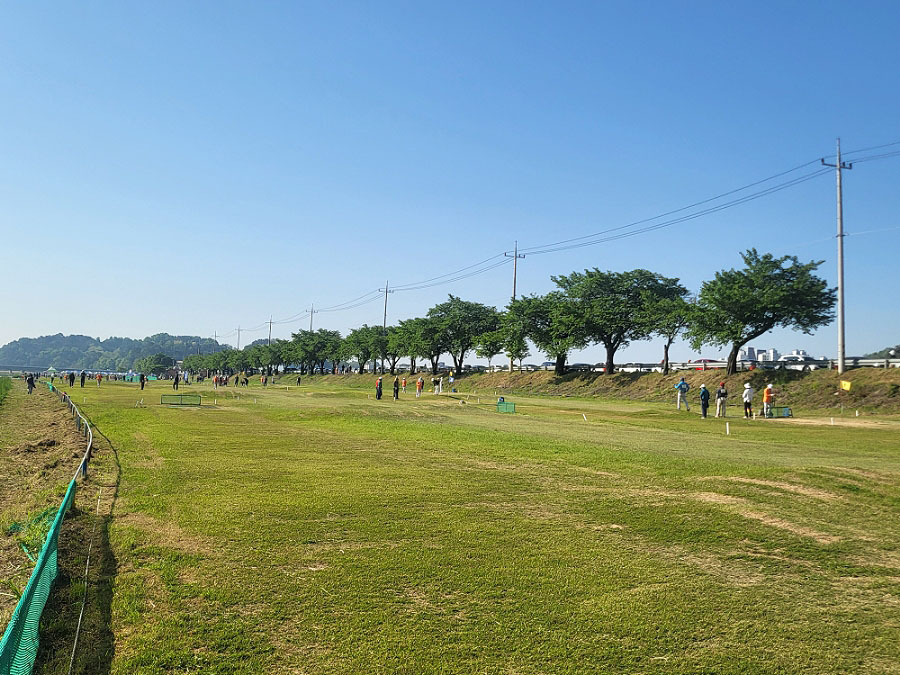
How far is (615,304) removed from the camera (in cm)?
7756

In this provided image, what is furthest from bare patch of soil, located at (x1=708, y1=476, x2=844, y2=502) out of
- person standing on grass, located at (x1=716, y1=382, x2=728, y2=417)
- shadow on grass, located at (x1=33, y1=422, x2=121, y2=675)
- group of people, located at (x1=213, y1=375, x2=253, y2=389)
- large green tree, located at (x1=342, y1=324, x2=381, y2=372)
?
large green tree, located at (x1=342, y1=324, x2=381, y2=372)

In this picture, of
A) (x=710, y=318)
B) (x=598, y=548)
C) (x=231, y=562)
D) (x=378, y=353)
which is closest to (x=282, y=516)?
(x=231, y=562)

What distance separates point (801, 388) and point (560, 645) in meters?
52.5

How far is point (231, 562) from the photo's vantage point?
8.65 metres

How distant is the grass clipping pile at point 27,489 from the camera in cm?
839

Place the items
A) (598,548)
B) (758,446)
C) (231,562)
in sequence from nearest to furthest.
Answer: (231,562)
(598,548)
(758,446)

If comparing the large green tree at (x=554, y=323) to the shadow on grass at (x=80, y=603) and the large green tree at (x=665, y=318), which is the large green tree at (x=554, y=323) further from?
the shadow on grass at (x=80, y=603)

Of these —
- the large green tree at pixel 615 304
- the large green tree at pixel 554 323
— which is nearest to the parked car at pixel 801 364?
the large green tree at pixel 615 304

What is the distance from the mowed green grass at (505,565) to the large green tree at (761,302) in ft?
135

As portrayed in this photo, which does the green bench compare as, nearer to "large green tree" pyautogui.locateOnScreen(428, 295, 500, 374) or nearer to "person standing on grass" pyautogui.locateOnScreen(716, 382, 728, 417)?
"person standing on grass" pyautogui.locateOnScreen(716, 382, 728, 417)

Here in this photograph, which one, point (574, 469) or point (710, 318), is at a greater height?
point (710, 318)

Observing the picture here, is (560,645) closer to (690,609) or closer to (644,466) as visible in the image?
(690,609)

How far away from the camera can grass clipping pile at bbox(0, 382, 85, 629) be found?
8395 mm

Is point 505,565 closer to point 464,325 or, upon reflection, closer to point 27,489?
point 27,489
